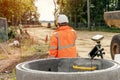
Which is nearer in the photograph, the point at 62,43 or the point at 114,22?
the point at 62,43

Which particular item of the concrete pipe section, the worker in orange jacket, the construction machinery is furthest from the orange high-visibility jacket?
the construction machinery

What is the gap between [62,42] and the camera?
618 cm

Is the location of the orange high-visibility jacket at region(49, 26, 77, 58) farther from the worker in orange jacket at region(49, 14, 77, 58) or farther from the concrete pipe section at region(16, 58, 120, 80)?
the concrete pipe section at region(16, 58, 120, 80)

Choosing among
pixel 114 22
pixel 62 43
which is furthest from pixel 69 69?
pixel 114 22

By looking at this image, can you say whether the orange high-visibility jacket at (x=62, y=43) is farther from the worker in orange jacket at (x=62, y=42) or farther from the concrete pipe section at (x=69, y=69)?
the concrete pipe section at (x=69, y=69)

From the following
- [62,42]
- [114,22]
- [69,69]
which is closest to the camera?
[69,69]

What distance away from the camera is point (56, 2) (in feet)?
165

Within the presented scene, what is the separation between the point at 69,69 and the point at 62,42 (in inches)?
30.1

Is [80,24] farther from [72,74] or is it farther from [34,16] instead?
[72,74]

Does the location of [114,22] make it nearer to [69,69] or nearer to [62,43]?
[62,43]

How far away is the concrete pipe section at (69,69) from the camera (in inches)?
159

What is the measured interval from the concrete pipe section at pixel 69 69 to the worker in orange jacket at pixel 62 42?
0.70 metres

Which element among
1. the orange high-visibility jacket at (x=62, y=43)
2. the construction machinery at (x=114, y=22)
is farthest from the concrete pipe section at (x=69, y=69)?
the construction machinery at (x=114, y=22)

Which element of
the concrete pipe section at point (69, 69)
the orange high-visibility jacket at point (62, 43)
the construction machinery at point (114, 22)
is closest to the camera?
the concrete pipe section at point (69, 69)
